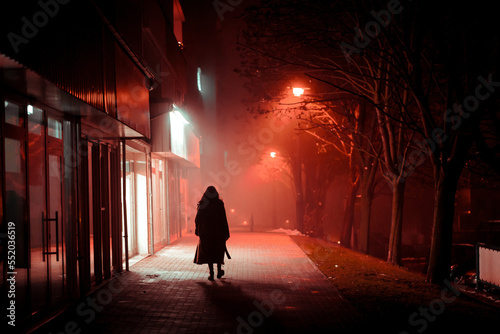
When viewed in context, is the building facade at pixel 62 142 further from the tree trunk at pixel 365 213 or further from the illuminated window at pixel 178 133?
the tree trunk at pixel 365 213

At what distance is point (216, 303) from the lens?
8.64 metres

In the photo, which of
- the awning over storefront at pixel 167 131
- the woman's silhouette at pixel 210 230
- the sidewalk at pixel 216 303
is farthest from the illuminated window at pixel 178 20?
the woman's silhouette at pixel 210 230

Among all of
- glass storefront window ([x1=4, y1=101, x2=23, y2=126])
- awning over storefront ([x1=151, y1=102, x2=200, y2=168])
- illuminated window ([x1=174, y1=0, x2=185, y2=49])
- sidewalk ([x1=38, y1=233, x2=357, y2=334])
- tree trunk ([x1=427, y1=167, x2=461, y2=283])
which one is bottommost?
sidewalk ([x1=38, y1=233, x2=357, y2=334])

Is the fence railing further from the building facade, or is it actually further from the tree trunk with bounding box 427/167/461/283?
the building facade

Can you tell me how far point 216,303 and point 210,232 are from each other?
2.78 m

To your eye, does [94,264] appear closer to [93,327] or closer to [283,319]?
[93,327]

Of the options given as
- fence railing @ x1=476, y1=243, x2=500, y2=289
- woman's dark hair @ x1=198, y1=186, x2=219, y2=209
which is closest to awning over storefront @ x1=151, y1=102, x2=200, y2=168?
woman's dark hair @ x1=198, y1=186, x2=219, y2=209

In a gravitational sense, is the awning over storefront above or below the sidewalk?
above

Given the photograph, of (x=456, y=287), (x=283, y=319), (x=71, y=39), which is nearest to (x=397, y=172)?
(x=456, y=287)

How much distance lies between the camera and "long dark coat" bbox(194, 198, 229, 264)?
11.2 m

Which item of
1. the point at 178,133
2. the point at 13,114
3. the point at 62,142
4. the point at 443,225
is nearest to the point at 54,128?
the point at 62,142

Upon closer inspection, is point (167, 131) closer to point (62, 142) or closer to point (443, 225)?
point (62, 142)

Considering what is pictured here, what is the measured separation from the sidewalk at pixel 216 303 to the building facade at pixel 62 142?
699mm

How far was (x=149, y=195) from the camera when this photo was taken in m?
15.5
